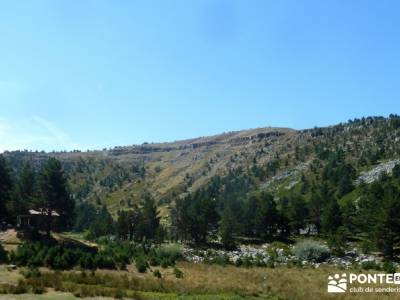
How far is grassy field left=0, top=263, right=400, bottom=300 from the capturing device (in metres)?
33.7

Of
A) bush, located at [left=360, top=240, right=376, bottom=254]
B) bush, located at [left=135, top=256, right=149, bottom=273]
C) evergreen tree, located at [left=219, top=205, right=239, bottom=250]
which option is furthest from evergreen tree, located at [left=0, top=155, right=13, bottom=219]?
bush, located at [left=360, top=240, right=376, bottom=254]

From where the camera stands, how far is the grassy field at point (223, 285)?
110 feet

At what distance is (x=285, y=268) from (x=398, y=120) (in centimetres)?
13338

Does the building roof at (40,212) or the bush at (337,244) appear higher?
the building roof at (40,212)

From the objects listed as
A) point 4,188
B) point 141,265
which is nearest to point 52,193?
point 4,188

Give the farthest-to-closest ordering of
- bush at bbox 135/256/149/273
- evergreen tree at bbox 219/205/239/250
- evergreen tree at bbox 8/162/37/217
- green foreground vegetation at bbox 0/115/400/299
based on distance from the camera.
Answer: evergreen tree at bbox 219/205/239/250 → evergreen tree at bbox 8/162/37/217 → bush at bbox 135/256/149/273 → green foreground vegetation at bbox 0/115/400/299

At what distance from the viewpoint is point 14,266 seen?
1714 inches

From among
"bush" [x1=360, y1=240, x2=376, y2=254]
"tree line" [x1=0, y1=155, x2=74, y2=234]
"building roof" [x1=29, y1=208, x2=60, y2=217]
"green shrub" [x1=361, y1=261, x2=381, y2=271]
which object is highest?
"tree line" [x1=0, y1=155, x2=74, y2=234]

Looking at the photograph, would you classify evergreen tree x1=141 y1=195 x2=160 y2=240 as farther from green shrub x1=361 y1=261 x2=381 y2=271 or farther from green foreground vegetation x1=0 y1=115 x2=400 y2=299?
green shrub x1=361 y1=261 x2=381 y2=271

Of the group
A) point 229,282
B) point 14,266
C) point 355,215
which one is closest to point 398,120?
point 355,215

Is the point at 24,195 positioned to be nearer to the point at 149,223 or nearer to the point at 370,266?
the point at 149,223

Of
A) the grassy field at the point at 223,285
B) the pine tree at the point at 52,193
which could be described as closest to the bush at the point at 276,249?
the grassy field at the point at 223,285

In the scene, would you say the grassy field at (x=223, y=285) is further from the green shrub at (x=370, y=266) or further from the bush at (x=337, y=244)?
the bush at (x=337, y=244)

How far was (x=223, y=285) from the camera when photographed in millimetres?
40875
